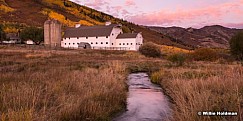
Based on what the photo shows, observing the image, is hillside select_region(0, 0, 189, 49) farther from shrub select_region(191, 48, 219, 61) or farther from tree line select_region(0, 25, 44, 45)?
shrub select_region(191, 48, 219, 61)

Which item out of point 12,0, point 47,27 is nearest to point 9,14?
point 12,0

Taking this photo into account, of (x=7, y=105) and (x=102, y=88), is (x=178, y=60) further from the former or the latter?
(x=7, y=105)

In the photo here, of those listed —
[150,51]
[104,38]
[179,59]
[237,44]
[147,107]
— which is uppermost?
[104,38]

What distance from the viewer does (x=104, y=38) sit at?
3199 inches

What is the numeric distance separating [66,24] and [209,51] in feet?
336

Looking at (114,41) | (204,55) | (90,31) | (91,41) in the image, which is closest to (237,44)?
(204,55)

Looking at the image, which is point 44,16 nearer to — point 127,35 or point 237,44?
point 127,35

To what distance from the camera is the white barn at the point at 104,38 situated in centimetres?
7896

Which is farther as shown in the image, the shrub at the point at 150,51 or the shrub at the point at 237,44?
the shrub at the point at 150,51

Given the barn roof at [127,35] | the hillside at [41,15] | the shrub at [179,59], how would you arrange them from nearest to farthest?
the shrub at [179,59]
the barn roof at [127,35]
the hillside at [41,15]

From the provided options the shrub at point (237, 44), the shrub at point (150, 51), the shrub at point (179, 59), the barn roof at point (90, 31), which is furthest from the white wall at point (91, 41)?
the shrub at point (179, 59)

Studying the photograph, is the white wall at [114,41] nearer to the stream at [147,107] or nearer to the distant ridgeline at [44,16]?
the distant ridgeline at [44,16]

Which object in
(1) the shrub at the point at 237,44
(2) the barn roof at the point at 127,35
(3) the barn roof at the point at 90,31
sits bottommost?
(1) the shrub at the point at 237,44

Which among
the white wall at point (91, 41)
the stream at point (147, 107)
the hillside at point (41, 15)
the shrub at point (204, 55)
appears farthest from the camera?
the hillside at point (41, 15)
